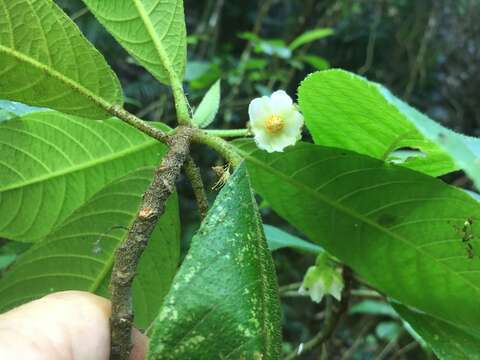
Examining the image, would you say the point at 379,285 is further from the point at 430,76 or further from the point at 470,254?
the point at 430,76

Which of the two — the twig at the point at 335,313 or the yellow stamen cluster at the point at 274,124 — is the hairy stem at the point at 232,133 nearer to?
the yellow stamen cluster at the point at 274,124

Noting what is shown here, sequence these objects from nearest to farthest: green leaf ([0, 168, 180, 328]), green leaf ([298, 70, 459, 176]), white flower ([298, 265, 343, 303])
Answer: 1. green leaf ([298, 70, 459, 176])
2. green leaf ([0, 168, 180, 328])
3. white flower ([298, 265, 343, 303])

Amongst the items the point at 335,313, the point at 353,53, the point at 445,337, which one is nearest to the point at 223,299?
the point at 445,337

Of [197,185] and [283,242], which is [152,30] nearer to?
[197,185]

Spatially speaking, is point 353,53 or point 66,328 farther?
point 353,53

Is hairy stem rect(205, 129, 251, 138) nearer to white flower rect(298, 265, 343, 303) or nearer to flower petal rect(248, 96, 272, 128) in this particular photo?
flower petal rect(248, 96, 272, 128)

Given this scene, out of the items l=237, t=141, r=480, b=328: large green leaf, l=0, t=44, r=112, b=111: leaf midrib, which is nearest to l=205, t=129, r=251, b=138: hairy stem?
l=237, t=141, r=480, b=328: large green leaf

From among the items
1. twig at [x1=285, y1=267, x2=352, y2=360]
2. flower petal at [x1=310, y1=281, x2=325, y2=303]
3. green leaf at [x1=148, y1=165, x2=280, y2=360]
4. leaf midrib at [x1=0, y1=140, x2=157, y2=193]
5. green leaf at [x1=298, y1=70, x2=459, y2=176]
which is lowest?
twig at [x1=285, y1=267, x2=352, y2=360]
